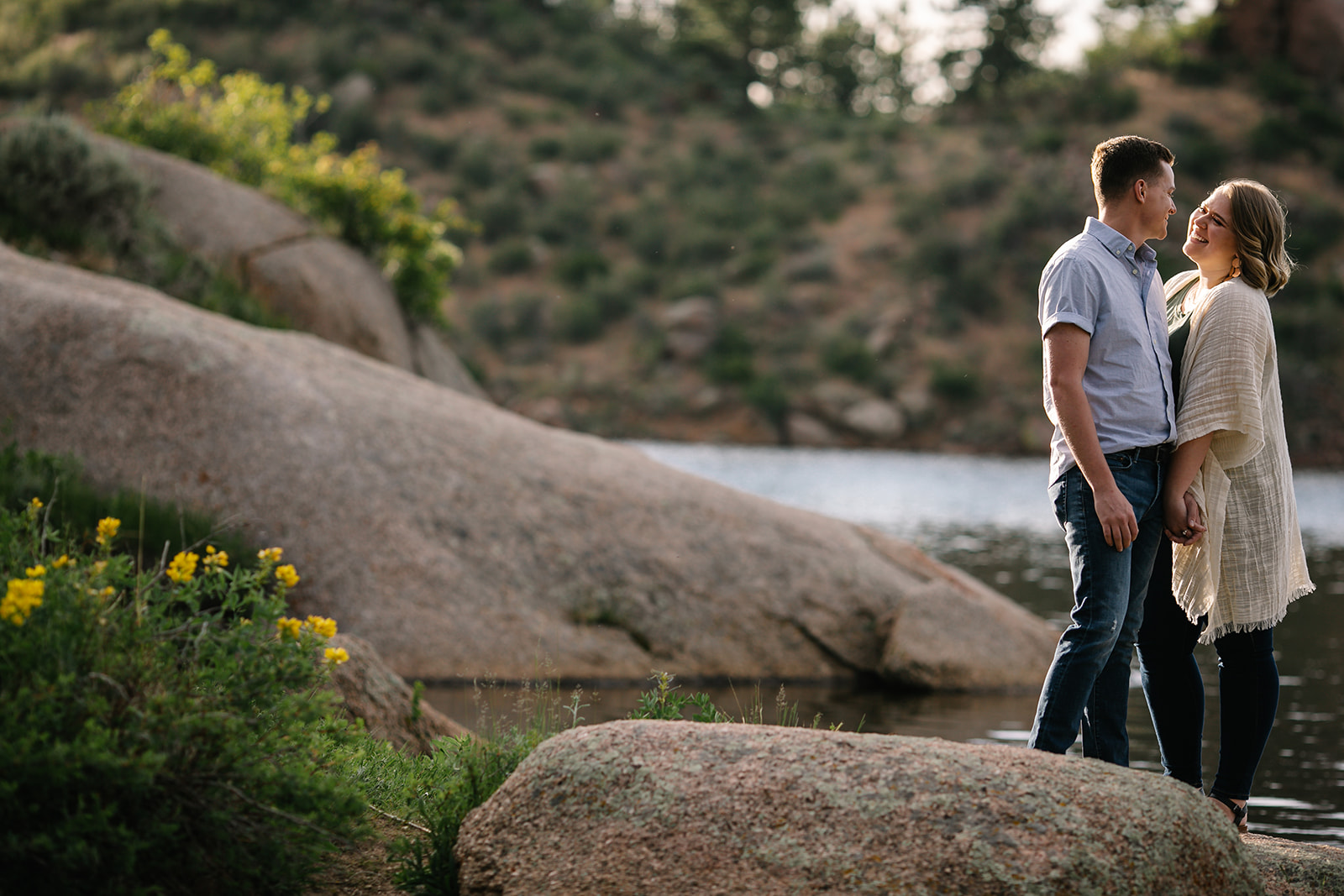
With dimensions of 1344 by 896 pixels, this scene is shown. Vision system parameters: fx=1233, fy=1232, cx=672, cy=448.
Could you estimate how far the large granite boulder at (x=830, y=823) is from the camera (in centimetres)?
304

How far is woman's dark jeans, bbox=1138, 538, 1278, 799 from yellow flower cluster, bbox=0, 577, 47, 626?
344 centimetres

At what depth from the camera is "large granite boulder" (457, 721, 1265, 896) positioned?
3.04 meters

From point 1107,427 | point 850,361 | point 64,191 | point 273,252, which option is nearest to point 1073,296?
point 1107,427

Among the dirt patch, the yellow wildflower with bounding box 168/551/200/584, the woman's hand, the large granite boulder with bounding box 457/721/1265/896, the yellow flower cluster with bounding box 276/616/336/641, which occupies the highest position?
the woman's hand

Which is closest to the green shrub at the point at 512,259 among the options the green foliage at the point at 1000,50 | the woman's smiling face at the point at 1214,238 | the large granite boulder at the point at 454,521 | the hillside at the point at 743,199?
the hillside at the point at 743,199

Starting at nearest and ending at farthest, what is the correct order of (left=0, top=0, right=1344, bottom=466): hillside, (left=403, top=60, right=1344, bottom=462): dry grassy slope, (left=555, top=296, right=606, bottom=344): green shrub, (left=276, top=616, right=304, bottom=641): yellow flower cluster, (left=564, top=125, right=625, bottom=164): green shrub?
(left=276, top=616, right=304, bottom=641): yellow flower cluster < (left=403, top=60, right=1344, bottom=462): dry grassy slope < (left=0, top=0, right=1344, bottom=466): hillside < (left=555, top=296, right=606, bottom=344): green shrub < (left=564, top=125, right=625, bottom=164): green shrub

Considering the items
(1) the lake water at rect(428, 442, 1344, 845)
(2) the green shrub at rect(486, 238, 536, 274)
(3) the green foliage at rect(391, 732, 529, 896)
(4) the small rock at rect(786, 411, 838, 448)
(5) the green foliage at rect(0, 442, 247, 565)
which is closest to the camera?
(3) the green foliage at rect(391, 732, 529, 896)

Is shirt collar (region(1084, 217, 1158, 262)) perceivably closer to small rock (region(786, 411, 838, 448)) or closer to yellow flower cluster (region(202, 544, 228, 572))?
yellow flower cluster (region(202, 544, 228, 572))

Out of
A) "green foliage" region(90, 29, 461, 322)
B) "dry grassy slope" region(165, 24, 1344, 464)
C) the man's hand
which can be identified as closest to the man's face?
the man's hand

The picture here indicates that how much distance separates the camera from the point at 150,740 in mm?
2949

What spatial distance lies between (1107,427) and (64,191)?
10275mm

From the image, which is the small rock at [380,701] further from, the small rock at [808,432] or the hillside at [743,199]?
the small rock at [808,432]

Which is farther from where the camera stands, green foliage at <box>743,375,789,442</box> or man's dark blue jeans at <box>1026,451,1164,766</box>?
green foliage at <box>743,375,789,442</box>

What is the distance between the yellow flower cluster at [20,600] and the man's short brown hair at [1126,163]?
11.0ft
